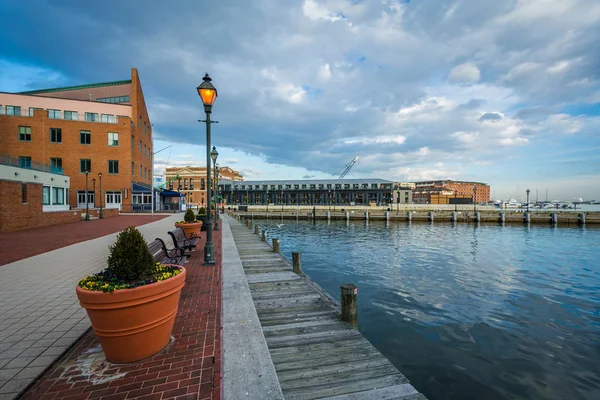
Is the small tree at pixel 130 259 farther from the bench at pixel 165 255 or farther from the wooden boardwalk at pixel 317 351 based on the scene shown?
the bench at pixel 165 255

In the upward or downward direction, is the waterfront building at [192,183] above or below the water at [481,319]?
above

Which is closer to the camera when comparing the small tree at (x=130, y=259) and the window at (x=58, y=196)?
the small tree at (x=130, y=259)

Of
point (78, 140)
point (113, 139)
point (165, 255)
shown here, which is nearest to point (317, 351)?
point (165, 255)

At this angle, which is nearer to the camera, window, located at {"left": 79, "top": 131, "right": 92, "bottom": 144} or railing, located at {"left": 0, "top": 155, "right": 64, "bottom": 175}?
railing, located at {"left": 0, "top": 155, "right": 64, "bottom": 175}

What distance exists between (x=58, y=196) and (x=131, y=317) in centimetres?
3163

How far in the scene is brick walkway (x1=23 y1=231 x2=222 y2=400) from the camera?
3.32 m

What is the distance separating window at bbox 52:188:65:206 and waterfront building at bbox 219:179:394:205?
69.0 metres

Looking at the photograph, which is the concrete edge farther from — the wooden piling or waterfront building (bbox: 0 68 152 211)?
waterfront building (bbox: 0 68 152 211)

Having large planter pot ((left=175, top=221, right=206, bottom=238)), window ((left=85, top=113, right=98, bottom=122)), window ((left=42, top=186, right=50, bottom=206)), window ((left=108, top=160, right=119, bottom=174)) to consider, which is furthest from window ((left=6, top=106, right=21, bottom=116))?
large planter pot ((left=175, top=221, right=206, bottom=238))

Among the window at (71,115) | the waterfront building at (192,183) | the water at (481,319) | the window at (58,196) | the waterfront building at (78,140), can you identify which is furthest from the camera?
the waterfront building at (192,183)

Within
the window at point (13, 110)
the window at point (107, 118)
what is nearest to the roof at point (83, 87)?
the window at point (107, 118)

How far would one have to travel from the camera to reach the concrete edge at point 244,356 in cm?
332

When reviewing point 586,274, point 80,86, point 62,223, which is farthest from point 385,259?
point 80,86

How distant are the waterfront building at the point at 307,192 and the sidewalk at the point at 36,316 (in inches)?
3399
